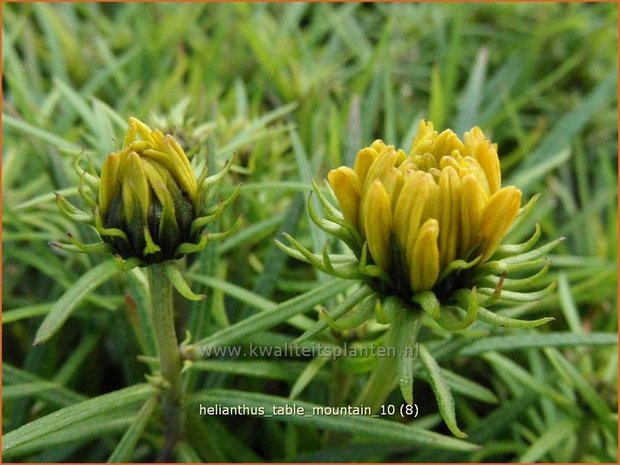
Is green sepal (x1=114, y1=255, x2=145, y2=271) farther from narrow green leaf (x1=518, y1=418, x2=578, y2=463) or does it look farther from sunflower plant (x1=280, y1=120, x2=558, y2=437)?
narrow green leaf (x1=518, y1=418, x2=578, y2=463)

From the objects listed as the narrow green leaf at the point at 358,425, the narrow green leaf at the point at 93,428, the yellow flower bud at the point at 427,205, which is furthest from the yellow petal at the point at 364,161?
the narrow green leaf at the point at 93,428

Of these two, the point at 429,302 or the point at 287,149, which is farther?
the point at 287,149

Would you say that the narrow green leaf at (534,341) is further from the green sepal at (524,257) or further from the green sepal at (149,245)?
the green sepal at (149,245)

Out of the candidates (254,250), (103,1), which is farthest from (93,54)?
(254,250)

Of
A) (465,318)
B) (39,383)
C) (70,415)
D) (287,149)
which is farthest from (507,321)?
(287,149)

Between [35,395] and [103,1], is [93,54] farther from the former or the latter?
[35,395]

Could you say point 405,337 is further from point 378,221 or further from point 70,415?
point 70,415
